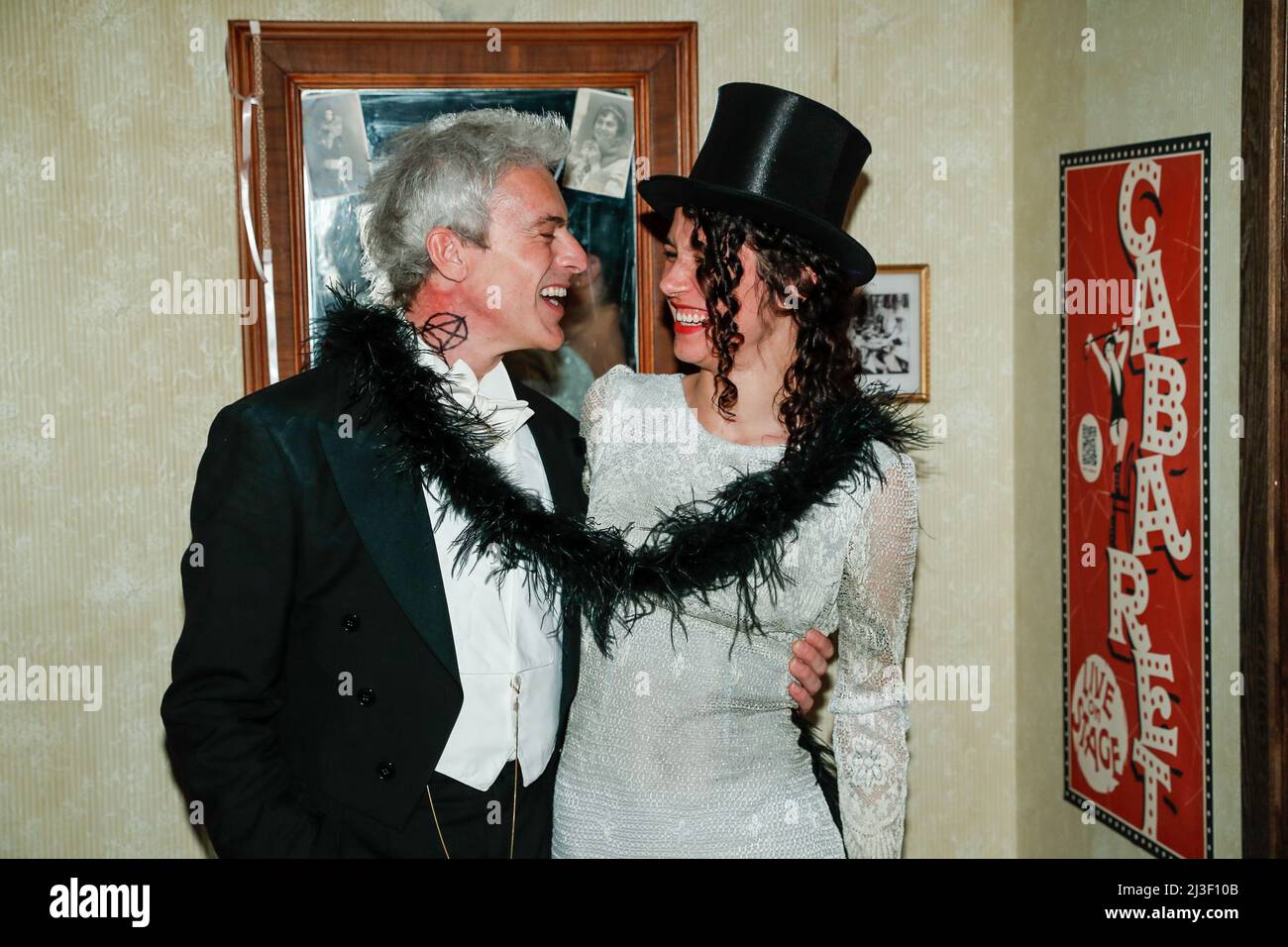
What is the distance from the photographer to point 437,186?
6.52ft

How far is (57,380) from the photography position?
270 cm

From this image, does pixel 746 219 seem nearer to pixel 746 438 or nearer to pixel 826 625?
pixel 746 438

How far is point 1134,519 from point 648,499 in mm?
1180

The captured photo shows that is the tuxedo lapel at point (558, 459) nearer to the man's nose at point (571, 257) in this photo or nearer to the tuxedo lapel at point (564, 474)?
the tuxedo lapel at point (564, 474)

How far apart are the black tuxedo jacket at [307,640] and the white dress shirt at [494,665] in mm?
43

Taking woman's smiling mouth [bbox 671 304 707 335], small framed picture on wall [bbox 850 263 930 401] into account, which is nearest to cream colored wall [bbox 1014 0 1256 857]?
small framed picture on wall [bbox 850 263 930 401]

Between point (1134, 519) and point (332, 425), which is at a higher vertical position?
point (332, 425)

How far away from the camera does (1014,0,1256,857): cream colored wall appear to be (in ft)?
6.83

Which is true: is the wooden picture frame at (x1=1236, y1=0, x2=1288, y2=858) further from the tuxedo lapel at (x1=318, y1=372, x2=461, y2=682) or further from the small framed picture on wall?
the tuxedo lapel at (x1=318, y1=372, x2=461, y2=682)

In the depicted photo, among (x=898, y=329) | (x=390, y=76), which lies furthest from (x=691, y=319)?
(x=390, y=76)

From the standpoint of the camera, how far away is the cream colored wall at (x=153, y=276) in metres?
2.66
